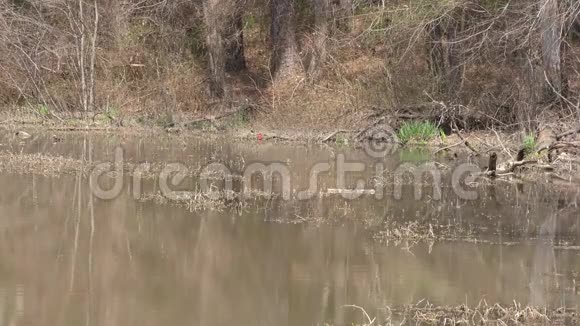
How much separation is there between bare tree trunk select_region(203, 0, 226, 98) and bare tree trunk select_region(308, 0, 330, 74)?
254 cm

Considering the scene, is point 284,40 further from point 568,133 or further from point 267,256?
point 267,256

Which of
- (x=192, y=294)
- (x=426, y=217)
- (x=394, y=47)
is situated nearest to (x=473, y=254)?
(x=426, y=217)

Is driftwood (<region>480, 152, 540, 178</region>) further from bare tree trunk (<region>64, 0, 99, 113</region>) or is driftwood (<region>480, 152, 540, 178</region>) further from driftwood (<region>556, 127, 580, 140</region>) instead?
bare tree trunk (<region>64, 0, 99, 113</region>)

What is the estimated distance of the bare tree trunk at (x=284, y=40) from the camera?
81.0 ft

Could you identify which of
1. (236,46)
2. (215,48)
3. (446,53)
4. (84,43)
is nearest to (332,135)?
(446,53)

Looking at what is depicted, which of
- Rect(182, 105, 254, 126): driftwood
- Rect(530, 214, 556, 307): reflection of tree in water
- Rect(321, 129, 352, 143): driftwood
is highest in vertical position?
Rect(182, 105, 254, 126): driftwood

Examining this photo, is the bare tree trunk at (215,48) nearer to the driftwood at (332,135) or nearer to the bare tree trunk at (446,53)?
the driftwood at (332,135)

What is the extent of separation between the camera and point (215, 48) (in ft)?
78.6

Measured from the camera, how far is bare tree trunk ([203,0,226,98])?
2380 centimetres

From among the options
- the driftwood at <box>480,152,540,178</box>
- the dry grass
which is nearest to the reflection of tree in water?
the dry grass

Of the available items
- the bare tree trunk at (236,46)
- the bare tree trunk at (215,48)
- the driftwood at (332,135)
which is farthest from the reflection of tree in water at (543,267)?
the bare tree trunk at (236,46)

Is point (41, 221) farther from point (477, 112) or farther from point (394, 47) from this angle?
point (394, 47)

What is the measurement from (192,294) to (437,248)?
2.73m

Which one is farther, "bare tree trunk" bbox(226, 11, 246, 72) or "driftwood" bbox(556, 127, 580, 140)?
"bare tree trunk" bbox(226, 11, 246, 72)
